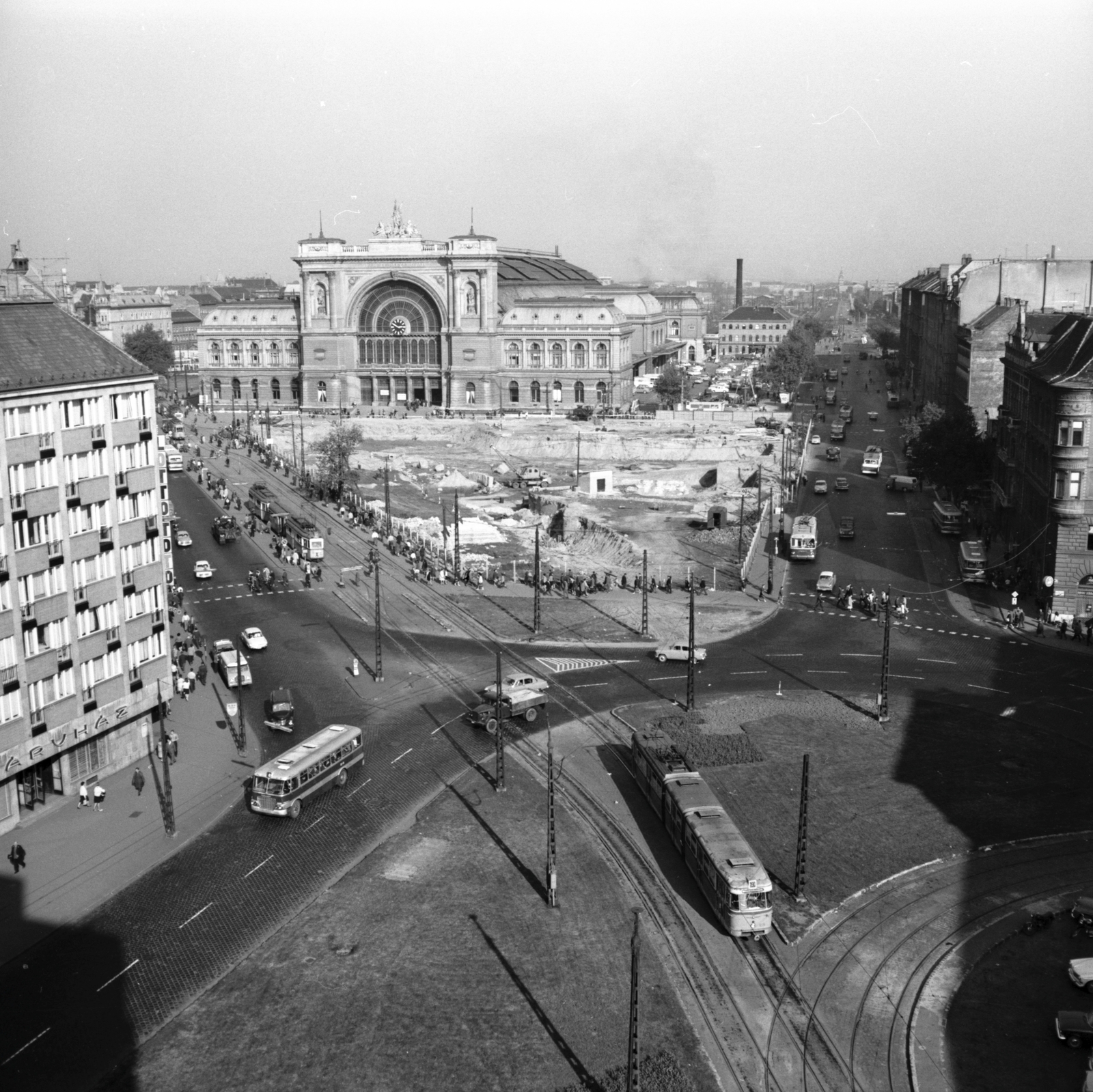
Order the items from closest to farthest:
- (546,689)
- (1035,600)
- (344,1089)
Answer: (344,1089), (546,689), (1035,600)

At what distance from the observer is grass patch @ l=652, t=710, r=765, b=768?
48250 mm

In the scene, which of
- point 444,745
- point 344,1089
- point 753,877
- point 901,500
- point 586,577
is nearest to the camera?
point 344,1089

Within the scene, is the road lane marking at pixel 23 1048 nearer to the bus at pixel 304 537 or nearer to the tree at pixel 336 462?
the bus at pixel 304 537

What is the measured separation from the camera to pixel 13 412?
137 ft

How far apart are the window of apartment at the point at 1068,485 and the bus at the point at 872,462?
2057 inches

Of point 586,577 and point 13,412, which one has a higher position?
point 13,412

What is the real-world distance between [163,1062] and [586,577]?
49752 millimetres

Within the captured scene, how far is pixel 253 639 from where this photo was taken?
63.2 metres

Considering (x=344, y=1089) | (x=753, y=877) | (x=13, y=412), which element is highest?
(x=13, y=412)

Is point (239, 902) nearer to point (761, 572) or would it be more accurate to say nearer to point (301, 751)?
point (301, 751)

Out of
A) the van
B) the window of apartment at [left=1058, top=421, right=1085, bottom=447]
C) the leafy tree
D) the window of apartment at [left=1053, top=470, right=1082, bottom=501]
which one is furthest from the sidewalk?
the van

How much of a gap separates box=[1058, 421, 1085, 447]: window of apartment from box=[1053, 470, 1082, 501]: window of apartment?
135cm

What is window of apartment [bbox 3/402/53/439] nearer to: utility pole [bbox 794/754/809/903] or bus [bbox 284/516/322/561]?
utility pole [bbox 794/754/809/903]

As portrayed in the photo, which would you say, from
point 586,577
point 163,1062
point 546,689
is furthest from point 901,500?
point 163,1062
